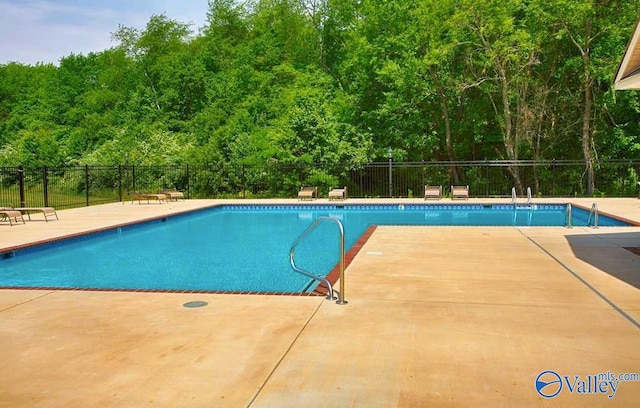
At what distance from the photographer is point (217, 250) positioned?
37.4ft

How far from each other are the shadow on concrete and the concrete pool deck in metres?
0.07

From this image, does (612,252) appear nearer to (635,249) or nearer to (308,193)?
(635,249)

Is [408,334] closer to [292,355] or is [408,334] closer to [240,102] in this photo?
[292,355]

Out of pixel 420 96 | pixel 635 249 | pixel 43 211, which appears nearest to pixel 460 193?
pixel 420 96

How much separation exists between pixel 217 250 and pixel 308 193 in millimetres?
9571

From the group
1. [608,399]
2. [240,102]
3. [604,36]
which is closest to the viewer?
[608,399]

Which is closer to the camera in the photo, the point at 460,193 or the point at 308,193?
the point at 460,193

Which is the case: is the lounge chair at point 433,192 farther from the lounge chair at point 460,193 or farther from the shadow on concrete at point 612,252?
the shadow on concrete at point 612,252

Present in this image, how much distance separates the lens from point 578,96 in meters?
22.9

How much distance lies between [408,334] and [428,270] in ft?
9.58

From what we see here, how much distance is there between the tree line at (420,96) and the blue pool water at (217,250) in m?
5.16

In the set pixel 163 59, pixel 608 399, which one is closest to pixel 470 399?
pixel 608 399

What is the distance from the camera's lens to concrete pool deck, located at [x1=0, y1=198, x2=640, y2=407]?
11.6ft

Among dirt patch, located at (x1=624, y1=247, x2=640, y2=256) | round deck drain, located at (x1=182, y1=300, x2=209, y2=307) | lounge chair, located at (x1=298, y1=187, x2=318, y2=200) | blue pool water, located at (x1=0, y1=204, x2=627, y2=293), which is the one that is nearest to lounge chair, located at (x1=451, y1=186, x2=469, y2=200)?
blue pool water, located at (x1=0, y1=204, x2=627, y2=293)
